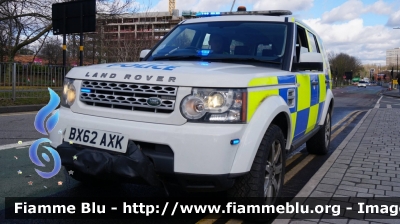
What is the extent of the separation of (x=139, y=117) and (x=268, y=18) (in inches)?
100

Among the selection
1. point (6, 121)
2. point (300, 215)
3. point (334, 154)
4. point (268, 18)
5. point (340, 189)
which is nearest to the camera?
point (300, 215)

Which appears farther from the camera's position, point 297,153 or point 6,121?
point 6,121

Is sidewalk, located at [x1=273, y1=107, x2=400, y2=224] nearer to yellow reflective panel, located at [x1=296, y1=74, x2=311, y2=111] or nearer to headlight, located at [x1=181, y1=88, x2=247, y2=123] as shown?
yellow reflective panel, located at [x1=296, y1=74, x2=311, y2=111]

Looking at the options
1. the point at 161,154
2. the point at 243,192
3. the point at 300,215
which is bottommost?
the point at 300,215

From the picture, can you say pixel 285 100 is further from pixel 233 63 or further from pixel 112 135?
pixel 112 135

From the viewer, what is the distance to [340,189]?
15.0 feet

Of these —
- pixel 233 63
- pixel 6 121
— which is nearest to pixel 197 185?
pixel 233 63

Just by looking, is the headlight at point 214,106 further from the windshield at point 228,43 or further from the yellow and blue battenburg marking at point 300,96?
the windshield at point 228,43

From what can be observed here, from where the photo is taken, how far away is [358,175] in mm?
5246

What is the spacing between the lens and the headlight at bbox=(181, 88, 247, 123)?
296cm

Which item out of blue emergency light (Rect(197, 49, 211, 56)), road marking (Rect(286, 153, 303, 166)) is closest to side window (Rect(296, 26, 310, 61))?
blue emergency light (Rect(197, 49, 211, 56))

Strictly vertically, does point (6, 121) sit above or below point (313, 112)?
below

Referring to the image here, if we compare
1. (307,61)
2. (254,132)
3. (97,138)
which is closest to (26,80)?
(307,61)

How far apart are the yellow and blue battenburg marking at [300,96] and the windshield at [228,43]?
434mm
